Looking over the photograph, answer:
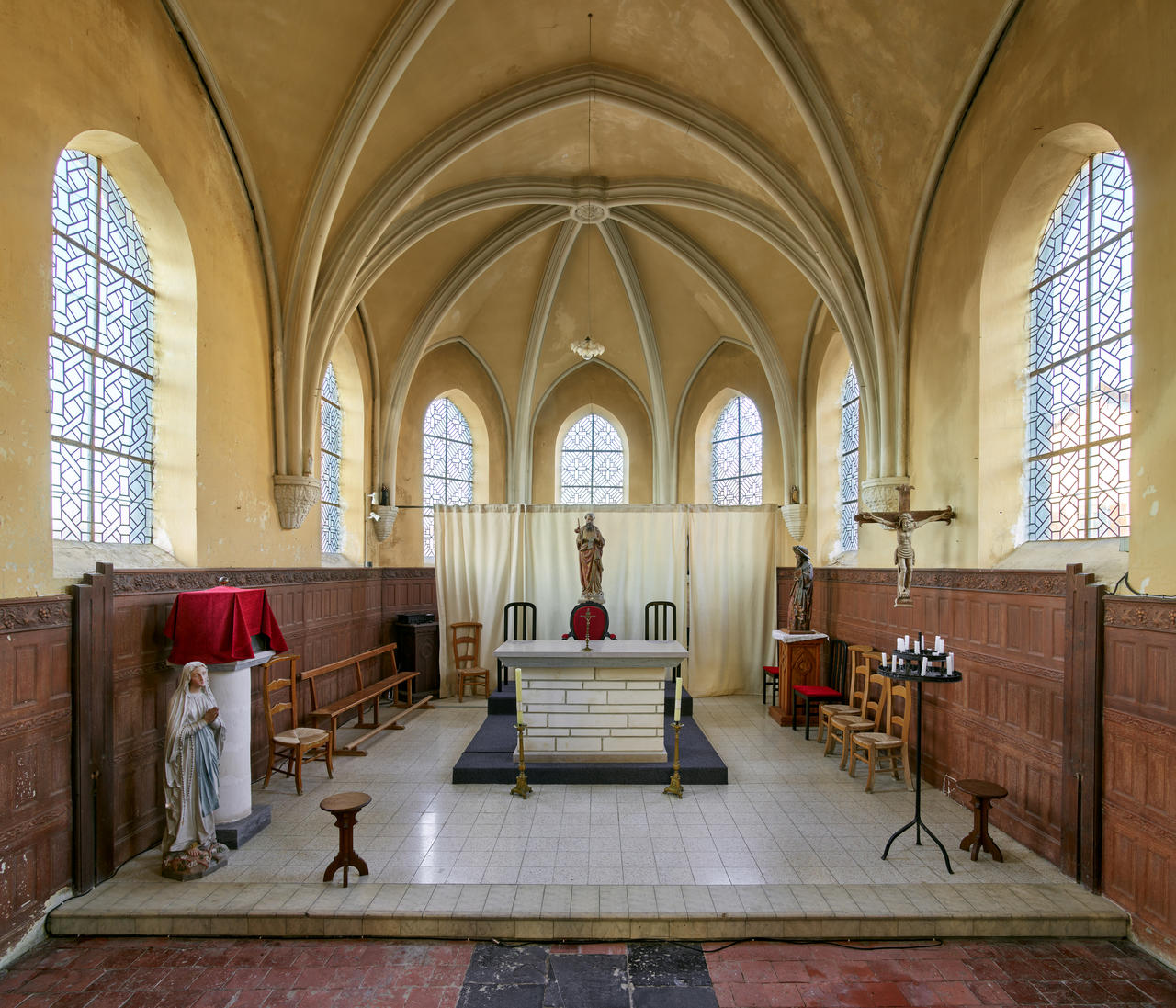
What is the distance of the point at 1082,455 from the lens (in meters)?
6.06

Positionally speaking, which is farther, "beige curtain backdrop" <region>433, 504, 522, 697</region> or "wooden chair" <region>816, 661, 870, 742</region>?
"beige curtain backdrop" <region>433, 504, 522, 697</region>

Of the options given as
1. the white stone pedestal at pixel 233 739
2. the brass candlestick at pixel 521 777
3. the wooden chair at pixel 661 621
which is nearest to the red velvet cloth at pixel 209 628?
the white stone pedestal at pixel 233 739

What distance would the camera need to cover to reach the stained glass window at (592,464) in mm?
15344

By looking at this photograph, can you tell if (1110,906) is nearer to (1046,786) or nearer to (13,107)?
(1046,786)

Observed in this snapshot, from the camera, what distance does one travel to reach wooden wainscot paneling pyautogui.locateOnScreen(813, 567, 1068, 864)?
570 centimetres

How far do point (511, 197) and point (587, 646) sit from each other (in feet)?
22.3

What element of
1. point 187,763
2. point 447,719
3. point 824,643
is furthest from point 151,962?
point 824,643

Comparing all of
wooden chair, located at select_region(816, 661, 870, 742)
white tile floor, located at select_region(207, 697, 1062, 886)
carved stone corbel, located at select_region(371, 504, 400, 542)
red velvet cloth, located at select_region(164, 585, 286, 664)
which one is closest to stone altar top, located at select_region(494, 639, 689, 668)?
white tile floor, located at select_region(207, 697, 1062, 886)

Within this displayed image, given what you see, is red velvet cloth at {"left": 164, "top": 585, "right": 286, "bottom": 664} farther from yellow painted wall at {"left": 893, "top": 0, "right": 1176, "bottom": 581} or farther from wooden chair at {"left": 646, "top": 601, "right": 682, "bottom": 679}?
wooden chair at {"left": 646, "top": 601, "right": 682, "bottom": 679}

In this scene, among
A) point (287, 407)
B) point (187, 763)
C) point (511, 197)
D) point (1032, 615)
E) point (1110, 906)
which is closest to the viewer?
point (1110, 906)

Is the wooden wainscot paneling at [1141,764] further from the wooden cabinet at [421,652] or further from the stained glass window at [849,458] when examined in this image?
the wooden cabinet at [421,652]

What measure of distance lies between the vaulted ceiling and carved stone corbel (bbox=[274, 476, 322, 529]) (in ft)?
0.65

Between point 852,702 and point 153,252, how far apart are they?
8.68 metres

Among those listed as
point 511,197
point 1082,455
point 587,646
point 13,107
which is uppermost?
point 511,197
